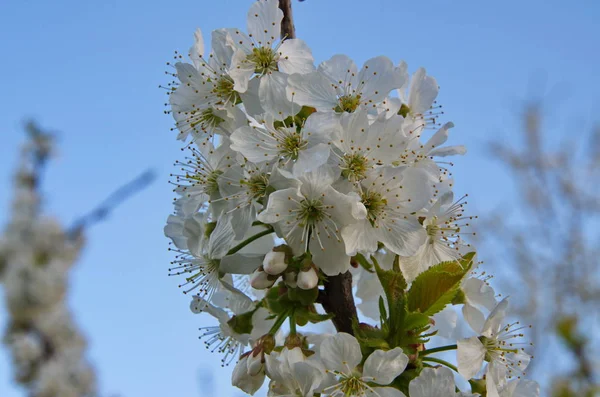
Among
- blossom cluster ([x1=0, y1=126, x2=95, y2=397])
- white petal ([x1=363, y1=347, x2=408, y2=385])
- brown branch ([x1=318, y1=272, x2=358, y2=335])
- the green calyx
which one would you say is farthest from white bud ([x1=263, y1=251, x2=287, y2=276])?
blossom cluster ([x1=0, y1=126, x2=95, y2=397])

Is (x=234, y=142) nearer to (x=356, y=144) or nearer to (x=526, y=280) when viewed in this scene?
(x=356, y=144)

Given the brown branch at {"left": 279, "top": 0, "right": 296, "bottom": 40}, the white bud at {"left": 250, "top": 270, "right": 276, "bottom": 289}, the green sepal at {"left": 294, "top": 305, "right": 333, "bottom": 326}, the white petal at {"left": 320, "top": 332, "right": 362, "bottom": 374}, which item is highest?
the brown branch at {"left": 279, "top": 0, "right": 296, "bottom": 40}

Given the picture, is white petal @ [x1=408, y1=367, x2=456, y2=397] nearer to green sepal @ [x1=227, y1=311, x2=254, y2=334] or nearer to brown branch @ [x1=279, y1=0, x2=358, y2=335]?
brown branch @ [x1=279, y1=0, x2=358, y2=335]

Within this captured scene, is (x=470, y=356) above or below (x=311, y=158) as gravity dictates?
below

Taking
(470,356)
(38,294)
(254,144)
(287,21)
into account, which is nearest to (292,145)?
(254,144)

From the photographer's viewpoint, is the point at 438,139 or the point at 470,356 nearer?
the point at 470,356

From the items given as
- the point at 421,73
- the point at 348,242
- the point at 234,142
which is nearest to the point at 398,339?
the point at 348,242

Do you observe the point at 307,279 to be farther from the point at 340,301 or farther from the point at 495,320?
the point at 495,320
